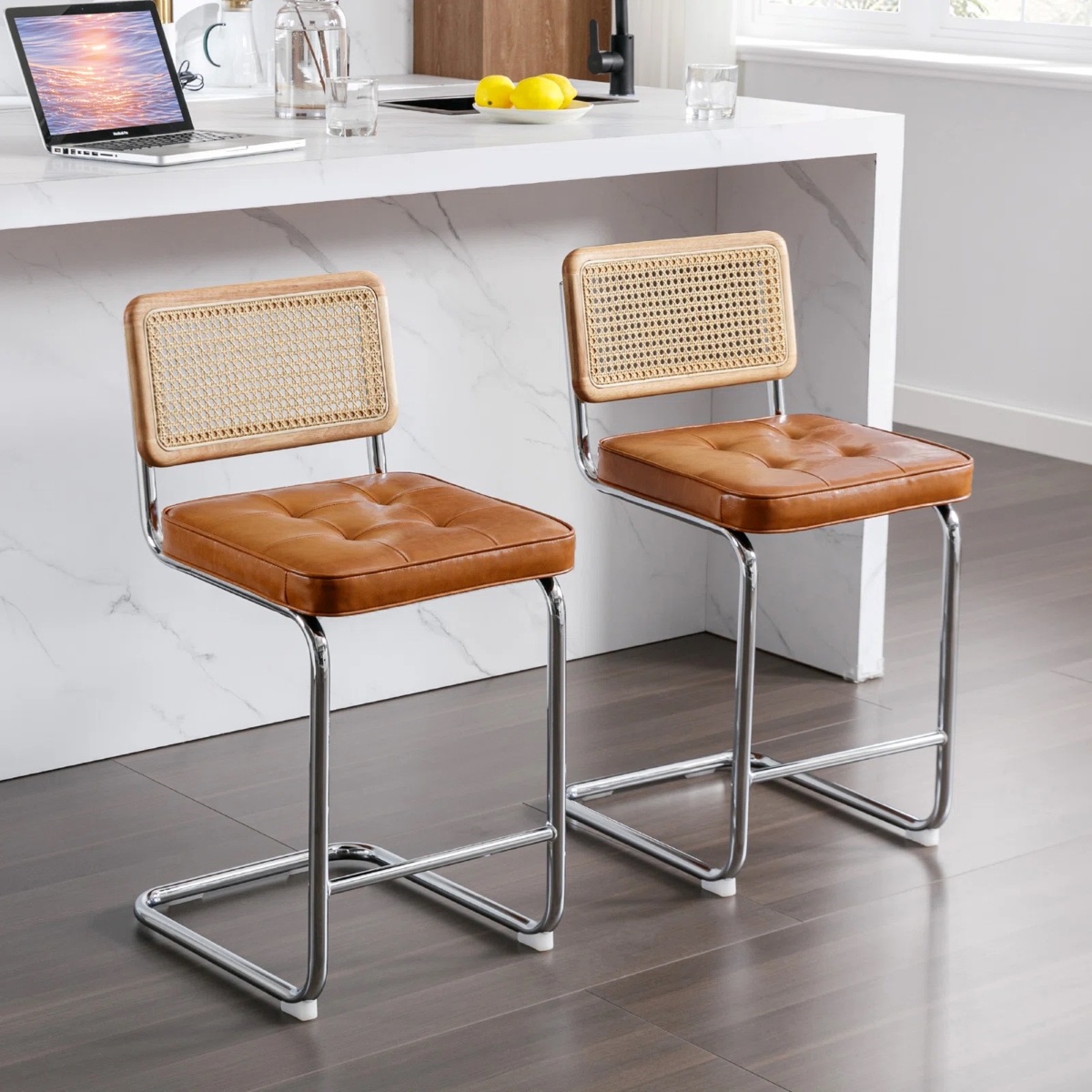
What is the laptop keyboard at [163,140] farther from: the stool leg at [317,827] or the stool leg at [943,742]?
the stool leg at [943,742]

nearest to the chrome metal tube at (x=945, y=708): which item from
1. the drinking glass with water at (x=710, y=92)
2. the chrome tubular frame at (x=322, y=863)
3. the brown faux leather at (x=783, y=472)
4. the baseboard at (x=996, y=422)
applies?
the brown faux leather at (x=783, y=472)

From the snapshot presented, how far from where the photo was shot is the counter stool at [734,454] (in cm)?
238

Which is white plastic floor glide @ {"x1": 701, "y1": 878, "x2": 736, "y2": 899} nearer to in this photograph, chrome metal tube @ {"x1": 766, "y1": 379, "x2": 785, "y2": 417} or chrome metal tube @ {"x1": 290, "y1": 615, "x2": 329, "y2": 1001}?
chrome metal tube @ {"x1": 290, "y1": 615, "x2": 329, "y2": 1001}

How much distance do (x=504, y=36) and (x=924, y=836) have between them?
88.3 inches

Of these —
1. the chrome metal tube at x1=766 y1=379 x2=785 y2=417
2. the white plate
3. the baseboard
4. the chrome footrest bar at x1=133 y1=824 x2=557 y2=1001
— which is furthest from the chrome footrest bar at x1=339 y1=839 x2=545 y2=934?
the baseboard

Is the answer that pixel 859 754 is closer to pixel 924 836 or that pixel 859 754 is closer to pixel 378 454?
pixel 924 836

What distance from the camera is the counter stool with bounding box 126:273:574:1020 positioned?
2041mm

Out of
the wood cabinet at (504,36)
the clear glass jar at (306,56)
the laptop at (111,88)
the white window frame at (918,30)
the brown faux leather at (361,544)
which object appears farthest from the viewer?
the white window frame at (918,30)

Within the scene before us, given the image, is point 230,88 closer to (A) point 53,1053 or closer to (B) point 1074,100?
(A) point 53,1053

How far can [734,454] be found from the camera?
2504 millimetres

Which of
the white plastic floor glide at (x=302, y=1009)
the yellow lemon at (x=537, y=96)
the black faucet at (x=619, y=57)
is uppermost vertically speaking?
the black faucet at (x=619, y=57)

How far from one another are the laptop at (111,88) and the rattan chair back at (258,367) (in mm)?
300

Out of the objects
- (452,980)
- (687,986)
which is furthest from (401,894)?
(687,986)

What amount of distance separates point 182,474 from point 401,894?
80 cm
